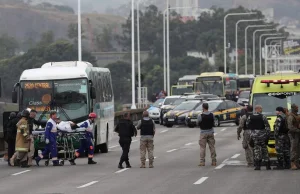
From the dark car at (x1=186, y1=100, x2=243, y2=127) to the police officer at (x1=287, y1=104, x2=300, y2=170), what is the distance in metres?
28.0

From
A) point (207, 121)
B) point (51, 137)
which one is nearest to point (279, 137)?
point (207, 121)

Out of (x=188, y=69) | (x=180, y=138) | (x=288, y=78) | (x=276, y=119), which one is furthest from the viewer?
(x=188, y=69)

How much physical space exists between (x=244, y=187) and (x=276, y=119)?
5439 millimetres

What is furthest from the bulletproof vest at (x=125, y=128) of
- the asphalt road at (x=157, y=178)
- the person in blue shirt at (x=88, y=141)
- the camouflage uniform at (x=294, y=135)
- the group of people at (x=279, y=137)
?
the camouflage uniform at (x=294, y=135)

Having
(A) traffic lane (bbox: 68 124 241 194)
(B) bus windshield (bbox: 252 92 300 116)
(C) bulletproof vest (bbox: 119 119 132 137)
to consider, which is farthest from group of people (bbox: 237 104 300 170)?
(C) bulletproof vest (bbox: 119 119 132 137)

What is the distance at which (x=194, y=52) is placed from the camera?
191375 mm

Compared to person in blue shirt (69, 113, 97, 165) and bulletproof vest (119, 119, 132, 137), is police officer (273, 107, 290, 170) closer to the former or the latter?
bulletproof vest (119, 119, 132, 137)

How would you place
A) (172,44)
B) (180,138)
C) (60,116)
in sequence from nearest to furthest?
(60,116)
(180,138)
(172,44)

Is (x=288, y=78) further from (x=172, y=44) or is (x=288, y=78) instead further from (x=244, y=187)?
(x=172, y=44)

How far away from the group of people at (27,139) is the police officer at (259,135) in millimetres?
5568

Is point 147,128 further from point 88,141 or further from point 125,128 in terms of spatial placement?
point 88,141

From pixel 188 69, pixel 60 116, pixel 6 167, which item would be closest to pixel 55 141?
pixel 6 167

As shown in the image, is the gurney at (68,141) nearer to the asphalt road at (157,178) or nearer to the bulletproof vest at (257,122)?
the asphalt road at (157,178)

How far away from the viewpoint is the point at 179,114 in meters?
57.0
